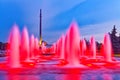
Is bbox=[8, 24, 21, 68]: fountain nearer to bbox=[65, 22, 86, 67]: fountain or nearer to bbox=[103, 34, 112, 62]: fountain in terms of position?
bbox=[65, 22, 86, 67]: fountain

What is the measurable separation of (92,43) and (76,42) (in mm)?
26685

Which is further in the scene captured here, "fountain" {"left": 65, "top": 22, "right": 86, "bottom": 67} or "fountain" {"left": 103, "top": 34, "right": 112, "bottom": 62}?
"fountain" {"left": 103, "top": 34, "right": 112, "bottom": 62}

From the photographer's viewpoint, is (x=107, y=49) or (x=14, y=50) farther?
(x=107, y=49)

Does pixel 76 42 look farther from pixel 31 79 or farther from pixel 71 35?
pixel 31 79

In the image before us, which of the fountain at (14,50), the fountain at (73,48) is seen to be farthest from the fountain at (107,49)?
the fountain at (14,50)

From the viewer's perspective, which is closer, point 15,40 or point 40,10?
point 15,40

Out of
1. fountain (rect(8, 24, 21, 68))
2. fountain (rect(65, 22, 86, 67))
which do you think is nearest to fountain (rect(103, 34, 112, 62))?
fountain (rect(65, 22, 86, 67))

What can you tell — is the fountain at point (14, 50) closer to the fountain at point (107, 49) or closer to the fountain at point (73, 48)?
the fountain at point (73, 48)

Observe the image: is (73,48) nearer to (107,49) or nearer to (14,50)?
(14,50)

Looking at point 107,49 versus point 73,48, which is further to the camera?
point 107,49

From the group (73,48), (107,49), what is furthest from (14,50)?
(107,49)

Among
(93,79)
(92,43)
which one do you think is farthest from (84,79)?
(92,43)

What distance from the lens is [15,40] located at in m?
27.5

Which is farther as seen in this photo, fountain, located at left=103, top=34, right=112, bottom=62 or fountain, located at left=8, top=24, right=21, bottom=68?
fountain, located at left=103, top=34, right=112, bottom=62
